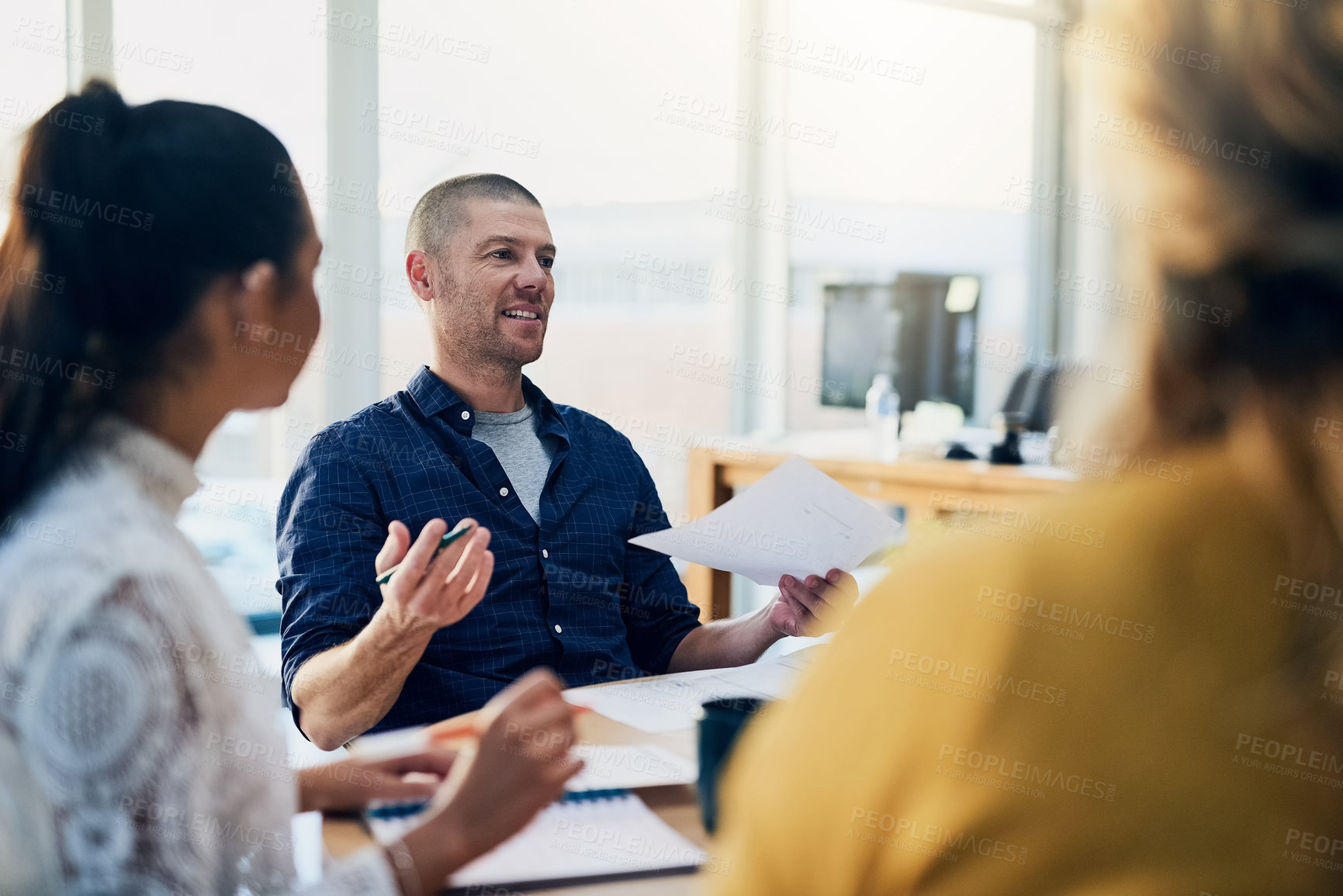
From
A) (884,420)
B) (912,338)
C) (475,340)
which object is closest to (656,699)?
(475,340)

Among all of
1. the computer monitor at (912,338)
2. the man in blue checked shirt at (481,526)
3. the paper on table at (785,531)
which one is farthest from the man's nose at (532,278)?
the computer monitor at (912,338)

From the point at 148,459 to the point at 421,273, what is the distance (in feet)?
3.96

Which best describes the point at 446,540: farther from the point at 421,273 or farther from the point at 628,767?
the point at 421,273

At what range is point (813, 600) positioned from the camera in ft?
4.92

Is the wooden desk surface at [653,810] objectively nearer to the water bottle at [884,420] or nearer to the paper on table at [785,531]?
the paper on table at [785,531]

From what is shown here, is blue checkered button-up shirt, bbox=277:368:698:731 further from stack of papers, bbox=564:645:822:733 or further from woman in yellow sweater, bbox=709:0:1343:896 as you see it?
woman in yellow sweater, bbox=709:0:1343:896


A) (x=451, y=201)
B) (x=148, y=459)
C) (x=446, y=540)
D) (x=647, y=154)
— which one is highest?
(x=647, y=154)

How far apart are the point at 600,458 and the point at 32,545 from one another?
121cm

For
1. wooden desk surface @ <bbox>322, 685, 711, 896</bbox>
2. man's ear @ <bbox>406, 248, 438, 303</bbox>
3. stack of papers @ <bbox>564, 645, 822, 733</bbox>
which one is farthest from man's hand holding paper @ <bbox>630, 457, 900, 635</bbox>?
man's ear @ <bbox>406, 248, 438, 303</bbox>

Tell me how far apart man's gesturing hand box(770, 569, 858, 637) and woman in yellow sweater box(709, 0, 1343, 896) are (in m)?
1.02

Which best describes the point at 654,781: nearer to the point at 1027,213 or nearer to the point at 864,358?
the point at 864,358

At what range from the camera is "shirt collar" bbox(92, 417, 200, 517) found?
0.77m

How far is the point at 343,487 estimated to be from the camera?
1.58 meters

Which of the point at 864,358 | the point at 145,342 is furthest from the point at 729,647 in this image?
the point at 864,358
